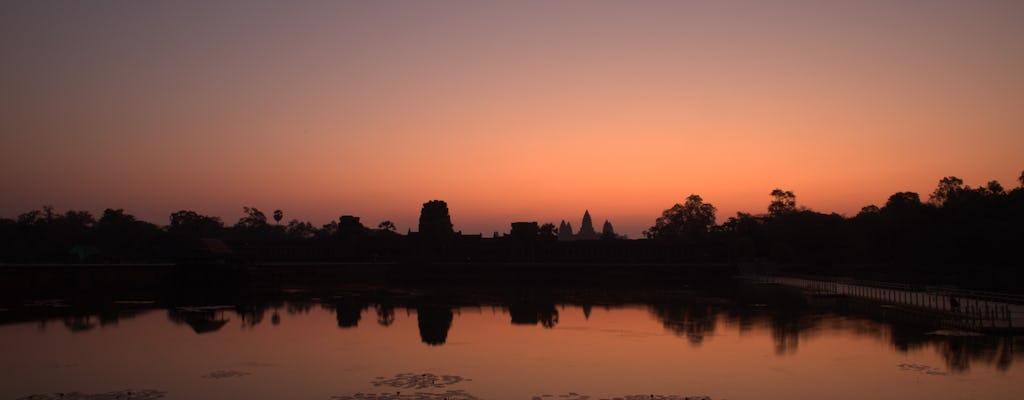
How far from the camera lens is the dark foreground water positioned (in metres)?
22.0

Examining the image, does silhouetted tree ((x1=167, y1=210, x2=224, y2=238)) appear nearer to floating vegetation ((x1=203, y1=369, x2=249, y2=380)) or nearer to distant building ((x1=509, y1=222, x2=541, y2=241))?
distant building ((x1=509, y1=222, x2=541, y2=241))

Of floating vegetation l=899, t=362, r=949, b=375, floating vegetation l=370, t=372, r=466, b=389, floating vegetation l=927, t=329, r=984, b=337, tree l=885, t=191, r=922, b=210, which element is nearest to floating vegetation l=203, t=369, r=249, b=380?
→ floating vegetation l=370, t=372, r=466, b=389

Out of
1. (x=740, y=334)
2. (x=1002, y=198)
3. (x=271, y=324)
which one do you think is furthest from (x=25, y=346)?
(x=1002, y=198)

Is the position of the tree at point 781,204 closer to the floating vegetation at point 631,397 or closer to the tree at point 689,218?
the tree at point 689,218

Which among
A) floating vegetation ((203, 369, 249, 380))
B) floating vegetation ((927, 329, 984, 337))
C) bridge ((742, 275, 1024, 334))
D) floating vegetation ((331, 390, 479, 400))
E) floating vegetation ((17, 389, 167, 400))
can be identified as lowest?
floating vegetation ((17, 389, 167, 400))

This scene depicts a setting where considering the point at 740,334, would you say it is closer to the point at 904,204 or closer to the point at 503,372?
the point at 503,372

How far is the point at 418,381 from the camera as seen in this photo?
22.9 metres

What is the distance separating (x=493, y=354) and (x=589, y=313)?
18.7 meters

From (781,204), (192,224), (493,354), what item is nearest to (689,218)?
(781,204)

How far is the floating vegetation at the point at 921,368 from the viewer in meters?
24.2

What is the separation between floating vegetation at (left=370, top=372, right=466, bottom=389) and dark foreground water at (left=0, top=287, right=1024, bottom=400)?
0.07m

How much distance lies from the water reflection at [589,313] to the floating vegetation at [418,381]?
8.43 metres

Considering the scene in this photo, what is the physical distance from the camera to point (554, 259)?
4560 inches

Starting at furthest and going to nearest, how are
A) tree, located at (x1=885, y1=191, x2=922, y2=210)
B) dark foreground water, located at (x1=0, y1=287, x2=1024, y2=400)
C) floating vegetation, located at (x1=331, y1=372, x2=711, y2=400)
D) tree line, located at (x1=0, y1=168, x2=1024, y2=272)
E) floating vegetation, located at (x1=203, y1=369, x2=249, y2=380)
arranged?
1. tree, located at (x1=885, y1=191, x2=922, y2=210)
2. tree line, located at (x1=0, y1=168, x2=1024, y2=272)
3. floating vegetation, located at (x1=203, y1=369, x2=249, y2=380)
4. dark foreground water, located at (x1=0, y1=287, x2=1024, y2=400)
5. floating vegetation, located at (x1=331, y1=372, x2=711, y2=400)
